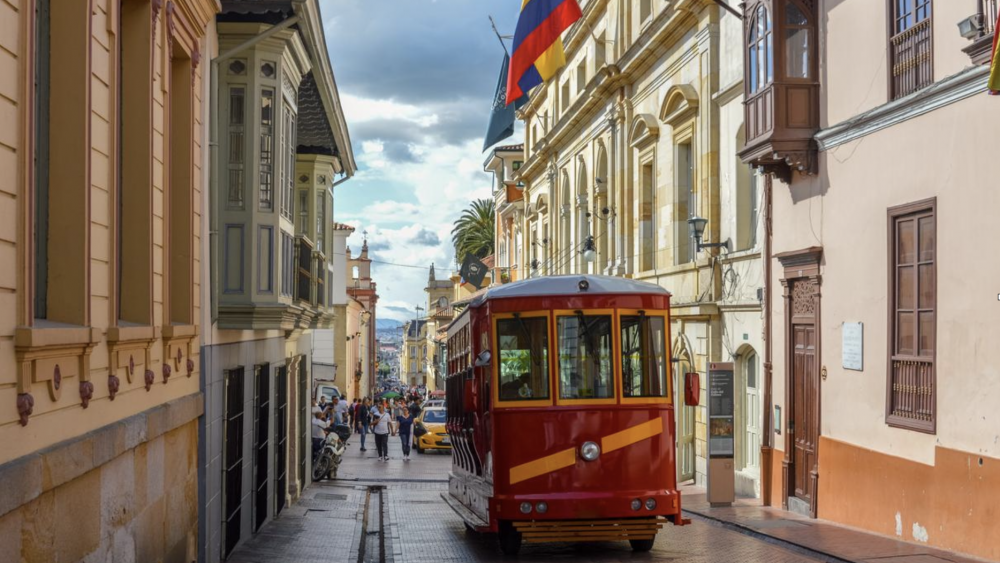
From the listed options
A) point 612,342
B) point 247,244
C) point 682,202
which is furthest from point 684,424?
point 247,244

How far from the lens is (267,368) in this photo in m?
17.4

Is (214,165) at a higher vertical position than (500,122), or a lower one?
lower

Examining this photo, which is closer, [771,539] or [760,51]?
[771,539]

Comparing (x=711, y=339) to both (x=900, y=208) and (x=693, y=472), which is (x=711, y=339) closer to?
(x=693, y=472)

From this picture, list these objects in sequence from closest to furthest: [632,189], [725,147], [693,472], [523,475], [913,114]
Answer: [523,475] → [913,114] → [725,147] → [693,472] → [632,189]

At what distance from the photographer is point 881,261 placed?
1449 cm

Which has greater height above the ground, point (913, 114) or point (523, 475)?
point (913, 114)

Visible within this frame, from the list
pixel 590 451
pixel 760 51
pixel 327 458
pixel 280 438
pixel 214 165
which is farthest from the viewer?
pixel 327 458

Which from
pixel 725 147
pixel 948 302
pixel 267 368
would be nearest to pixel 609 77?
pixel 725 147

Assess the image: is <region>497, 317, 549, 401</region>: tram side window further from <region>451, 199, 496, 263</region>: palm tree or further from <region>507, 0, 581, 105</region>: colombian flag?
<region>451, 199, 496, 263</region>: palm tree

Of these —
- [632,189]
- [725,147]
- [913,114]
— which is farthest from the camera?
[632,189]

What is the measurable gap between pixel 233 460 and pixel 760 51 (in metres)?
9.47

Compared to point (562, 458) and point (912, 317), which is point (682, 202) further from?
point (562, 458)

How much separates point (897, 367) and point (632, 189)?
50.6 ft
